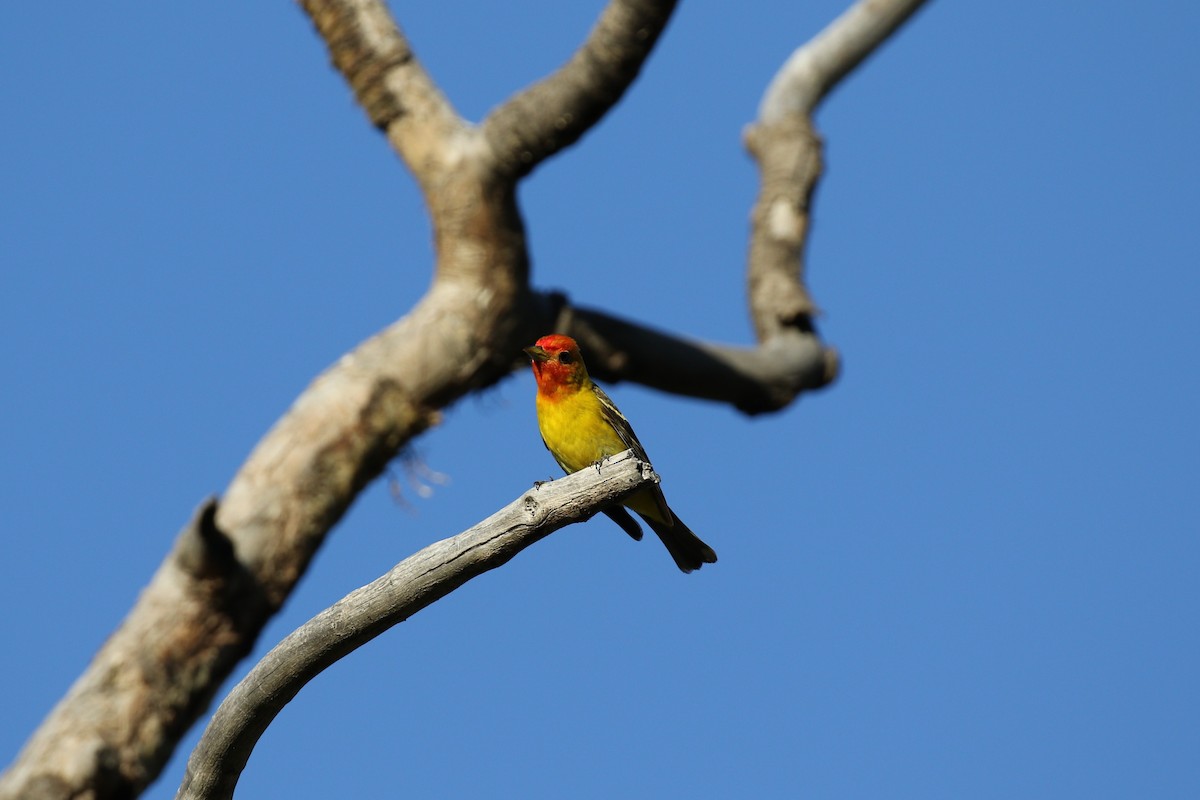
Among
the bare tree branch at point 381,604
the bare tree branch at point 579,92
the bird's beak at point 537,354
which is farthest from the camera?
the bare tree branch at point 579,92

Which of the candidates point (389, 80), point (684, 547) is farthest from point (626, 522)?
point (389, 80)

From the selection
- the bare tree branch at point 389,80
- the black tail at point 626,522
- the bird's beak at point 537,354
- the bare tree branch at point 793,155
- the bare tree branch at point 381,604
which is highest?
the bare tree branch at point 793,155

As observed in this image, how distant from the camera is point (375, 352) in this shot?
10.0 m

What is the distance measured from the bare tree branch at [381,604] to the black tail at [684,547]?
1.94 m

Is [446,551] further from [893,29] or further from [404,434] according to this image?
[893,29]

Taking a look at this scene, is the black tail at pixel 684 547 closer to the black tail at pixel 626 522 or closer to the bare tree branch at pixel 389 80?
the black tail at pixel 626 522

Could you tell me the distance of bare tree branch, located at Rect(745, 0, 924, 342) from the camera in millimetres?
13156

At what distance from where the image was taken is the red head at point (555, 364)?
6418 mm

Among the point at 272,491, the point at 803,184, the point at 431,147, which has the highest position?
the point at 803,184

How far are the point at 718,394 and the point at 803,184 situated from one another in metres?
2.80

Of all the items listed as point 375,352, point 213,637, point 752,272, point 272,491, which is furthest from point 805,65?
point 213,637

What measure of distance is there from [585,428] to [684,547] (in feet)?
2.54

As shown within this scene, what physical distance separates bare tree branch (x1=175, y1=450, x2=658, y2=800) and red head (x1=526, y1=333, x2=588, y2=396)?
1.87 metres

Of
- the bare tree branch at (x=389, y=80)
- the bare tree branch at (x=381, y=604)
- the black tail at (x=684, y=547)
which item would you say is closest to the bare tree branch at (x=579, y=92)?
the bare tree branch at (x=389, y=80)
